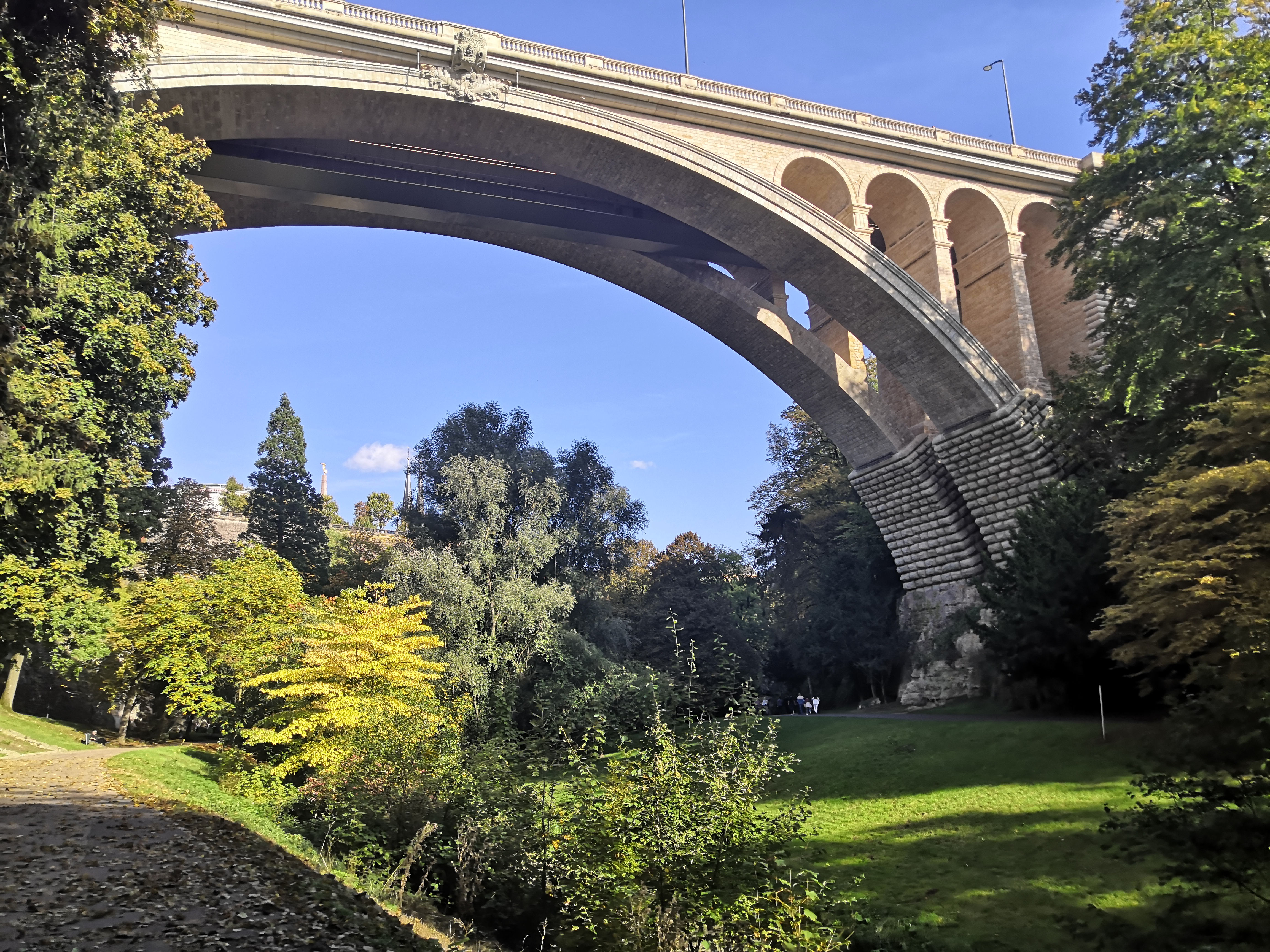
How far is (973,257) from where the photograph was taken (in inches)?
869

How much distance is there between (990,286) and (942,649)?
32.8 feet

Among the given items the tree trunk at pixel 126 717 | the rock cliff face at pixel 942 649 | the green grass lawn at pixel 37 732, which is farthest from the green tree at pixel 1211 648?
the tree trunk at pixel 126 717

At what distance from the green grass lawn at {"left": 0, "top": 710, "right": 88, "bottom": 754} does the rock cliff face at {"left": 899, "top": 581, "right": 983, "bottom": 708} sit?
2192 cm

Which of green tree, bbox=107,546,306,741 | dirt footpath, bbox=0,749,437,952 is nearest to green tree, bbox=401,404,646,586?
green tree, bbox=107,546,306,741

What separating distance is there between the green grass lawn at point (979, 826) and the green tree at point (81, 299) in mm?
9766

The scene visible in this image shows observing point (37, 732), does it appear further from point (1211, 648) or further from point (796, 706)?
point (1211, 648)

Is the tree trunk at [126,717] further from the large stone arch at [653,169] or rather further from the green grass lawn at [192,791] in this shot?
the large stone arch at [653,169]

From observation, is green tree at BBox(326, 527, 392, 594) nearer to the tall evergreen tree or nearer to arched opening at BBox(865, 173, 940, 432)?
the tall evergreen tree

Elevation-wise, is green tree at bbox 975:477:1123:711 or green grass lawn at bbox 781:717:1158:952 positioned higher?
green tree at bbox 975:477:1123:711

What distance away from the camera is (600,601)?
82.4 ft

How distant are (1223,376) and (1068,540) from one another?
4564mm

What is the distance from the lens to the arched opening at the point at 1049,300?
21312 mm

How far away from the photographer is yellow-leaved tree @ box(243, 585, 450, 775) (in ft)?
40.0

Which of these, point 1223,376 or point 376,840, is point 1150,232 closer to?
point 1223,376
